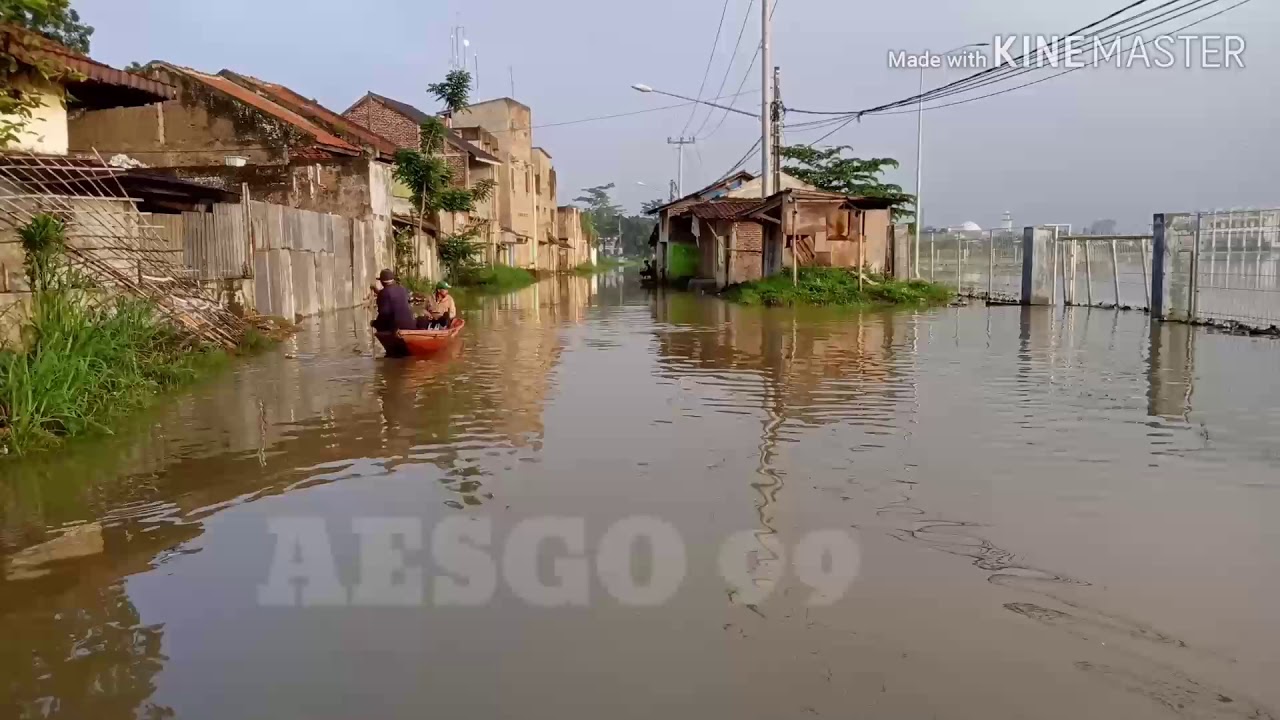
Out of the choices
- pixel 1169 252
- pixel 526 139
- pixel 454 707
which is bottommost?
pixel 454 707

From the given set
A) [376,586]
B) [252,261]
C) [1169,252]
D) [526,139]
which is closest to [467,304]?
[252,261]

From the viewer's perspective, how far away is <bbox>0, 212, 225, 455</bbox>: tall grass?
27.0 feet

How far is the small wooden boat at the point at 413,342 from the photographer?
14.4m

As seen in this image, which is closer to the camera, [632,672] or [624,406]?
[632,672]

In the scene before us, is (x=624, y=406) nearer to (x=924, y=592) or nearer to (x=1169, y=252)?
(x=924, y=592)

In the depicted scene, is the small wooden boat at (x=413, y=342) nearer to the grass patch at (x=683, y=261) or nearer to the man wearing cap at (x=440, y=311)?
the man wearing cap at (x=440, y=311)

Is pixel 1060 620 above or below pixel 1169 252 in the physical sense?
below

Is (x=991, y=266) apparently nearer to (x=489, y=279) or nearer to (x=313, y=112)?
(x=489, y=279)

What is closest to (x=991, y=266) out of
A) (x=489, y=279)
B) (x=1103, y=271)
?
(x=1103, y=271)

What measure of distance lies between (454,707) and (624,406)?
23.0 feet

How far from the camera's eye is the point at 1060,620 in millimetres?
4902

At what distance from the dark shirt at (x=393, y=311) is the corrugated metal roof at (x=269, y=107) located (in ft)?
50.1

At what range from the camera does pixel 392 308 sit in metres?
14.3

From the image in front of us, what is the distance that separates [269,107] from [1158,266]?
25.7 m
